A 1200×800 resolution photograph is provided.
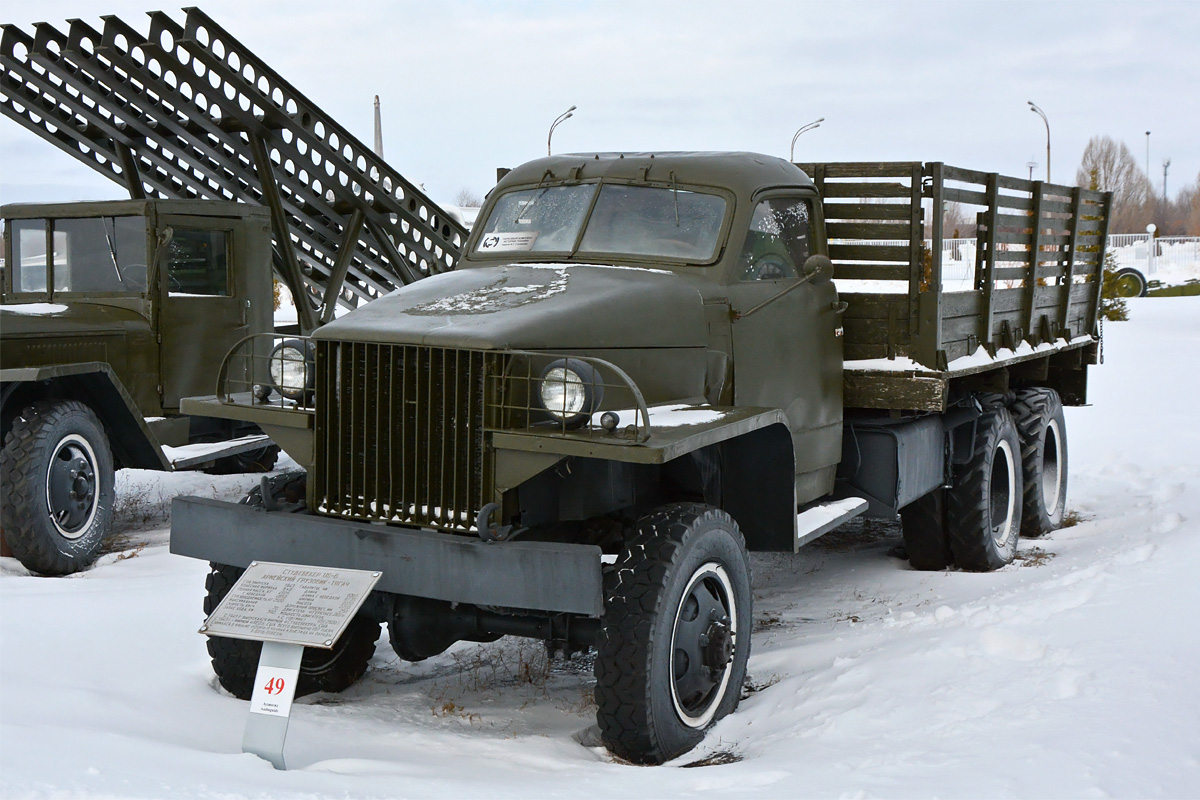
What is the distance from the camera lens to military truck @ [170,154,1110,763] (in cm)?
435

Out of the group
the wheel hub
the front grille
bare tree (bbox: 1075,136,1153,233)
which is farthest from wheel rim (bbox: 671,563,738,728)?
bare tree (bbox: 1075,136,1153,233)

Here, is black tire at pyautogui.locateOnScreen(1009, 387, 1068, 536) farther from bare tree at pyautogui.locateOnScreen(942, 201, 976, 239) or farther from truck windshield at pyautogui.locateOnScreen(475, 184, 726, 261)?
truck windshield at pyautogui.locateOnScreen(475, 184, 726, 261)

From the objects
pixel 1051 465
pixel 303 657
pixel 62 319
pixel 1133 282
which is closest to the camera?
pixel 303 657

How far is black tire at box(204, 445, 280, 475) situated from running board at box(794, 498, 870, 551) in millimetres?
4608

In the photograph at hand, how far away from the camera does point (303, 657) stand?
5281 millimetres

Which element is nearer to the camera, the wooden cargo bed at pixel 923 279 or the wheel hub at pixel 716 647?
the wheel hub at pixel 716 647

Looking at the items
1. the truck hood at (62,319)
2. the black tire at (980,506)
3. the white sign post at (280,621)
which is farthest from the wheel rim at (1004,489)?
the truck hood at (62,319)

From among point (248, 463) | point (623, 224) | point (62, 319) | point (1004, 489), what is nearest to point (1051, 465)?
point (1004, 489)

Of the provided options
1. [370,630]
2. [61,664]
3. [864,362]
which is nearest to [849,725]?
[370,630]

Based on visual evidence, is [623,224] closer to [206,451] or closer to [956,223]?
[956,223]

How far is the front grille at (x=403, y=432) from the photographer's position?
14.5 feet

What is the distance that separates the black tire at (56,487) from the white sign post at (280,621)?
3.04 metres

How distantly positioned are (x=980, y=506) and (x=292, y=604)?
179 inches

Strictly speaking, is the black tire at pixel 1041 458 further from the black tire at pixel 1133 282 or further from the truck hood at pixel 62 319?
the black tire at pixel 1133 282
